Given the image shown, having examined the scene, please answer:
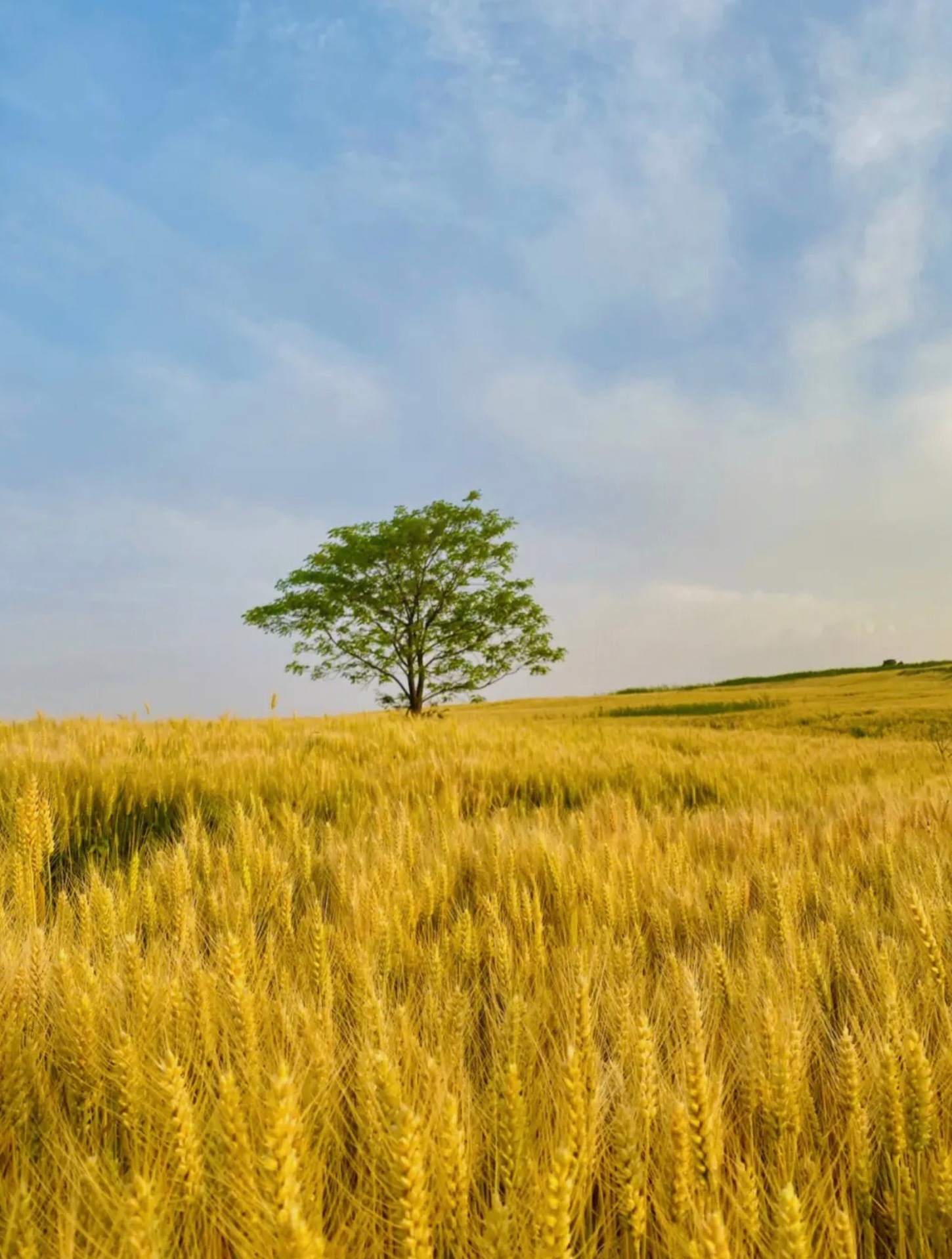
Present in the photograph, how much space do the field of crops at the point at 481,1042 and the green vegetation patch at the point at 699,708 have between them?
2663 centimetres

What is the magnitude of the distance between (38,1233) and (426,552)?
29.4m

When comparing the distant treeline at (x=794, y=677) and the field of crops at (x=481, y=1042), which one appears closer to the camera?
the field of crops at (x=481, y=1042)

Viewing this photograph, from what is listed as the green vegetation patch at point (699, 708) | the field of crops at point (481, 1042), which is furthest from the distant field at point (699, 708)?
the field of crops at point (481, 1042)

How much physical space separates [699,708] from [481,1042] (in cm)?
3195

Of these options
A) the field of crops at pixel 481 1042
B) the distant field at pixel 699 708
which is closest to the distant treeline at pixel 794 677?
the distant field at pixel 699 708

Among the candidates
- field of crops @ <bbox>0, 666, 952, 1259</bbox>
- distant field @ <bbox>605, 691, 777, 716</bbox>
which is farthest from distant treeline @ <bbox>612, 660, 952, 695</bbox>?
field of crops @ <bbox>0, 666, 952, 1259</bbox>

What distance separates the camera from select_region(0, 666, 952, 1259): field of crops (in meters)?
1.02

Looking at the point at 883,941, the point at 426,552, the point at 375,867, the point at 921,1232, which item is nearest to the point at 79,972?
the point at 375,867

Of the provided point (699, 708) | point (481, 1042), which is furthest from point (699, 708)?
point (481, 1042)

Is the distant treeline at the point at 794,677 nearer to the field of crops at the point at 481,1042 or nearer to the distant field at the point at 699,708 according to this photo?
the distant field at the point at 699,708

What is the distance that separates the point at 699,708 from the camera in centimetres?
3212

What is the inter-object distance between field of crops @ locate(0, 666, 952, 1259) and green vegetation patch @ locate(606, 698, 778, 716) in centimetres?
2663

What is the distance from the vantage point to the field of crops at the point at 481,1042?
1.02m

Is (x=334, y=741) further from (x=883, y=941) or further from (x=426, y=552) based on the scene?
(x=426, y=552)
